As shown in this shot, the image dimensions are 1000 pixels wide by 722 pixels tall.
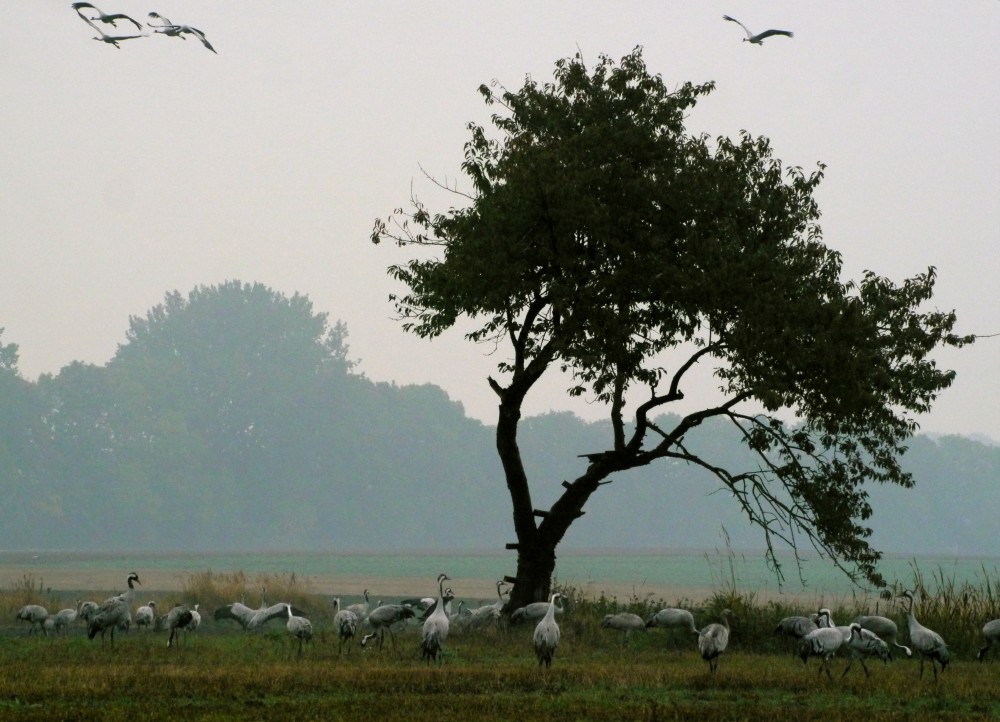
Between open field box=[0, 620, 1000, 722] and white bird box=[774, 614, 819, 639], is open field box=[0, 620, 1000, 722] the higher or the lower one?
the lower one

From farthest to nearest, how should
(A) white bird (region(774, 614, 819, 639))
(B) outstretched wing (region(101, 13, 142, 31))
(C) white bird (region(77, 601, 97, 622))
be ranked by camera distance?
(C) white bird (region(77, 601, 97, 622)) < (A) white bird (region(774, 614, 819, 639)) < (B) outstretched wing (region(101, 13, 142, 31))

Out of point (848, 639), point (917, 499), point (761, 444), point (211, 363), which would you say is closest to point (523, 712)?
point (848, 639)

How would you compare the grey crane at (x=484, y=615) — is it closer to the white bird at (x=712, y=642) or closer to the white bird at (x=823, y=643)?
the white bird at (x=712, y=642)

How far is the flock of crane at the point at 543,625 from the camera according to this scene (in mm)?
23672

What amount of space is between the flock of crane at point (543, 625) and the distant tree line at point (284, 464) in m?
103

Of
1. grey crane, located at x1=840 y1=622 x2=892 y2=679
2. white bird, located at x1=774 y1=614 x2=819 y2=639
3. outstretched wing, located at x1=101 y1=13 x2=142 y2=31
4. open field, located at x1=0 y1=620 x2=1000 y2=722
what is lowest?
open field, located at x1=0 y1=620 x2=1000 y2=722

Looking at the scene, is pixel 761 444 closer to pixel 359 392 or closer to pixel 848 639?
pixel 848 639

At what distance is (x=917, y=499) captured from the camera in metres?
178

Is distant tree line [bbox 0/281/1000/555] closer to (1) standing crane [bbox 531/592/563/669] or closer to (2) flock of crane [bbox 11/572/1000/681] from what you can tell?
(2) flock of crane [bbox 11/572/1000/681]

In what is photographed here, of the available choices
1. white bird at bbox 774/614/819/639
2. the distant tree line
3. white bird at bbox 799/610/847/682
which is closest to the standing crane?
white bird at bbox 799/610/847/682

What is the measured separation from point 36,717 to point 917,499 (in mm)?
172355

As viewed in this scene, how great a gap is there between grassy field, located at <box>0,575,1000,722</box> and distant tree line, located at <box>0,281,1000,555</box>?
107336mm

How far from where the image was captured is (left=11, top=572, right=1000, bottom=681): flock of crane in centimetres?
2367

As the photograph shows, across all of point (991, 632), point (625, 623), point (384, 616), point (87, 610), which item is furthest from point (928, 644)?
point (87, 610)
